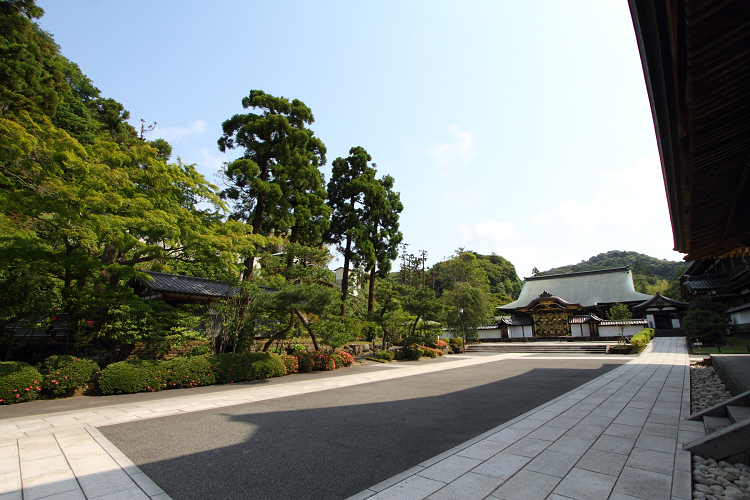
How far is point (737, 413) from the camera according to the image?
377cm

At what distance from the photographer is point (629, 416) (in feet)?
15.7

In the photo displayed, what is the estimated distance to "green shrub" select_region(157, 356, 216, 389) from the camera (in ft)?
27.0

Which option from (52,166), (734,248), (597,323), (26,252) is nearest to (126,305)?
(26,252)

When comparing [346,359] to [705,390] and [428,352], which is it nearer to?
[428,352]

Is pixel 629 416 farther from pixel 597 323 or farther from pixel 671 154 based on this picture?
pixel 597 323

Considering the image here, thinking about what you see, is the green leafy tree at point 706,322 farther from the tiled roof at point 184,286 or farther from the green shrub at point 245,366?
the tiled roof at point 184,286

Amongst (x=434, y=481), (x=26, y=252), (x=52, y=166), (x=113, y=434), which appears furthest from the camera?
(x=52, y=166)

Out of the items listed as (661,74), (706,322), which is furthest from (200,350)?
(706,322)

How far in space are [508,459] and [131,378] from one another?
8373 millimetres

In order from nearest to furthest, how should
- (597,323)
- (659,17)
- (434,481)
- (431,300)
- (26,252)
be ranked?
(659,17) → (434,481) → (26,252) → (431,300) → (597,323)

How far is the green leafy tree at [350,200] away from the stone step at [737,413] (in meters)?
15.3

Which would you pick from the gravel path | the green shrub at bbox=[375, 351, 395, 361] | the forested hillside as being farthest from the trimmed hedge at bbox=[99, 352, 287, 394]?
the forested hillside

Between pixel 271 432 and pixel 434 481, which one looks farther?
pixel 271 432

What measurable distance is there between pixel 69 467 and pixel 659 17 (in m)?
6.21
